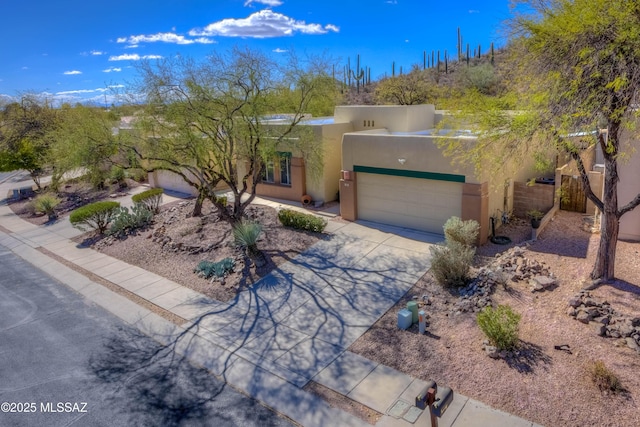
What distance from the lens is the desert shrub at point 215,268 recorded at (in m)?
12.8

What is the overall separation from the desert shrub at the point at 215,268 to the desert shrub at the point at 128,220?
19.3ft

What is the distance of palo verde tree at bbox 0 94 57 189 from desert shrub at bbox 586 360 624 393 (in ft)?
91.4

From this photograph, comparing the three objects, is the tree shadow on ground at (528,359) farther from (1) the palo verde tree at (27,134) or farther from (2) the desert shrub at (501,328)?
(1) the palo verde tree at (27,134)

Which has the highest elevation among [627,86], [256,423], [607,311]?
[627,86]

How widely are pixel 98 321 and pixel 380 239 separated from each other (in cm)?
878

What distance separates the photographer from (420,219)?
1569cm

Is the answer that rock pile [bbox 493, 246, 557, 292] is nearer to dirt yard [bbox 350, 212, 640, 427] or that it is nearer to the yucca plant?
dirt yard [bbox 350, 212, 640, 427]

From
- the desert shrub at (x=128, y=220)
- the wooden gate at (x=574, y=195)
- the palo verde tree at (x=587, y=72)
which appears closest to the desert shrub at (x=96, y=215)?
the desert shrub at (x=128, y=220)

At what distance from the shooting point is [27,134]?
96.2 feet

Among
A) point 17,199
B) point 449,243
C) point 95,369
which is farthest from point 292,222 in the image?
point 17,199

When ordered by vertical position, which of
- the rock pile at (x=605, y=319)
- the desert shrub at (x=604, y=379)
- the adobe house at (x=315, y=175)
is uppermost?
the adobe house at (x=315, y=175)

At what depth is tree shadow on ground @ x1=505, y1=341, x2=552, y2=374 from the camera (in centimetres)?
732

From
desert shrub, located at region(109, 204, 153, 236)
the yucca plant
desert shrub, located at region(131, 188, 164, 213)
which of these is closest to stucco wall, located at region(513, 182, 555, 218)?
desert shrub, located at region(109, 204, 153, 236)

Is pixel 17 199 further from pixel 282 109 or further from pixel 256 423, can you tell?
pixel 256 423
